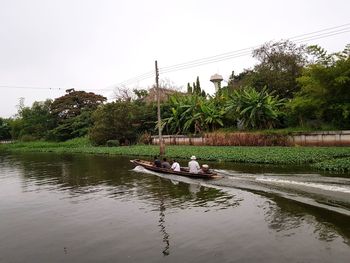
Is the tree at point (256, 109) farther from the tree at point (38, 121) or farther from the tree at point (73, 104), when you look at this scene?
the tree at point (38, 121)

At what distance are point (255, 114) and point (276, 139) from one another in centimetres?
470

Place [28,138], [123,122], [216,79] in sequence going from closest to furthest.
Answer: [123,122], [216,79], [28,138]

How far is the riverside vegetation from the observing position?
80.4 ft

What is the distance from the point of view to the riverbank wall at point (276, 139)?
96.6 feet

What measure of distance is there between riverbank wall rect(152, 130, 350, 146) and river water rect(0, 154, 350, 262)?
9.89m

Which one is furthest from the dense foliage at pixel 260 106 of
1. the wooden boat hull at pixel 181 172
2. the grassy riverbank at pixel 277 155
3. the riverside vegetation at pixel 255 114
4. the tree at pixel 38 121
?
A: the wooden boat hull at pixel 181 172

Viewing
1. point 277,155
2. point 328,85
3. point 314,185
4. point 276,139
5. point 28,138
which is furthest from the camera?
point 28,138

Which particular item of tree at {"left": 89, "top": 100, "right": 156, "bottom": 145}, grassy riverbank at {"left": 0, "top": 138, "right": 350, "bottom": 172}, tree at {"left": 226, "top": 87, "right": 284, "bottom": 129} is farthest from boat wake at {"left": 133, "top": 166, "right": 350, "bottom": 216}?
tree at {"left": 89, "top": 100, "right": 156, "bottom": 145}

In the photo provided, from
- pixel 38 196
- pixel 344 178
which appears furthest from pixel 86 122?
pixel 344 178

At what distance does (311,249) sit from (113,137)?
4122 cm

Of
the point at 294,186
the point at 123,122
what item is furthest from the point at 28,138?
the point at 294,186

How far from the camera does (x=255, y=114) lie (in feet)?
119

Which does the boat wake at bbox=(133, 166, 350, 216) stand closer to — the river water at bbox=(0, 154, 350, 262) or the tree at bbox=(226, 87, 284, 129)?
the river water at bbox=(0, 154, 350, 262)

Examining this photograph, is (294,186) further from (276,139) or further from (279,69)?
(279,69)
